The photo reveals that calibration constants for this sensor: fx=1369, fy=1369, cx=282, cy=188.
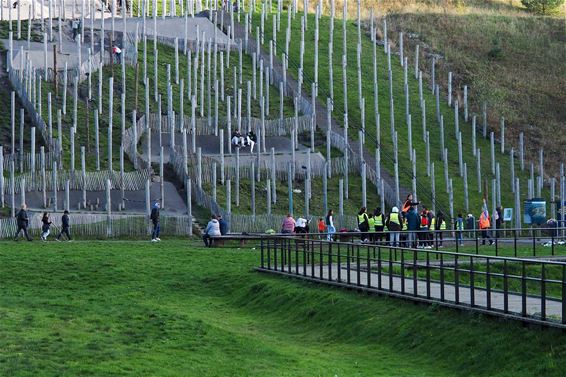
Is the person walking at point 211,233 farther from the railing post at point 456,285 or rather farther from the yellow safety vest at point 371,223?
the railing post at point 456,285

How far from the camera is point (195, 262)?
42.5m

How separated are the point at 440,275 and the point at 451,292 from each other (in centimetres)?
43

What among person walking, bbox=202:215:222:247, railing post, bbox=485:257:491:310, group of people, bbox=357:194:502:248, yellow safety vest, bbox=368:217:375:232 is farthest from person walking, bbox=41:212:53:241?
railing post, bbox=485:257:491:310

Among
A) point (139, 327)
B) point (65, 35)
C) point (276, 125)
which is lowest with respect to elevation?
point (139, 327)

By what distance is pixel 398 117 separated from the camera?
2975 inches

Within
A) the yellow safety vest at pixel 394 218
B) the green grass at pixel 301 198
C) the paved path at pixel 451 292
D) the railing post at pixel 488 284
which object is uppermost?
the green grass at pixel 301 198

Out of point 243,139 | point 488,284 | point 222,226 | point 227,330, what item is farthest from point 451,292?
point 243,139

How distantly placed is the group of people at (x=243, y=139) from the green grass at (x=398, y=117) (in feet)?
24.8

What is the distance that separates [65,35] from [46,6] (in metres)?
11.8

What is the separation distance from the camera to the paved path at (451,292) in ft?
82.5

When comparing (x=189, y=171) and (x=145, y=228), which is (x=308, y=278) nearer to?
(x=145, y=228)

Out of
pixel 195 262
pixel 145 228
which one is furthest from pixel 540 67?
pixel 195 262

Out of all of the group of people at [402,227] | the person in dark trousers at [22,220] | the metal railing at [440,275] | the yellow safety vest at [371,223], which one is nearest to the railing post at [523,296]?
the metal railing at [440,275]

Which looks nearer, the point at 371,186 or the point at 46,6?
the point at 371,186
